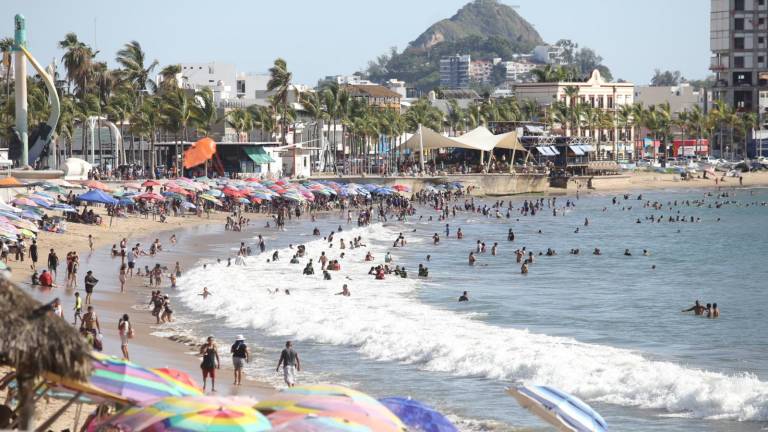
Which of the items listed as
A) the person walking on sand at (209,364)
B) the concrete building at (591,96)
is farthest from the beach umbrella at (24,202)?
the concrete building at (591,96)

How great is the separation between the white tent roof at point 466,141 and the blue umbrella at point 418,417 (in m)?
78.2

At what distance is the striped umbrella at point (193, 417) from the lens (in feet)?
36.3

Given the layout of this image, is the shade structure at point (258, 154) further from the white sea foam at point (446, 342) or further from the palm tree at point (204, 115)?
the white sea foam at point (446, 342)

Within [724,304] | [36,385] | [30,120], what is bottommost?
[724,304]

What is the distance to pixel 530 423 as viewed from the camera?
19.6m

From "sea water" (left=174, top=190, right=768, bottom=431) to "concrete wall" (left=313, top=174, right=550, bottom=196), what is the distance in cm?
2390

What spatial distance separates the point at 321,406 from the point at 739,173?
104 metres

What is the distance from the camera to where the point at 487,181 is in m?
90.8

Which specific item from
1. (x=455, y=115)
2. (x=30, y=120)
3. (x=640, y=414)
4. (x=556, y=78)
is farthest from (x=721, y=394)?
(x=556, y=78)

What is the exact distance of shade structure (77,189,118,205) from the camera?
4931 cm

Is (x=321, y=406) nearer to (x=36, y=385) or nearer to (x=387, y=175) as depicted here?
(x=36, y=385)

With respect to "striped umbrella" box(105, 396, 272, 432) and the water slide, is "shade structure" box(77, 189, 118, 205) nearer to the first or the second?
the water slide

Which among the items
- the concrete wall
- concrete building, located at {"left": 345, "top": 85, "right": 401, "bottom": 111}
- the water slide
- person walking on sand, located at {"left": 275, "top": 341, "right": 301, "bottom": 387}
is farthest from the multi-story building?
person walking on sand, located at {"left": 275, "top": 341, "right": 301, "bottom": 387}

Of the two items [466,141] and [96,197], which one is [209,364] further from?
[466,141]
